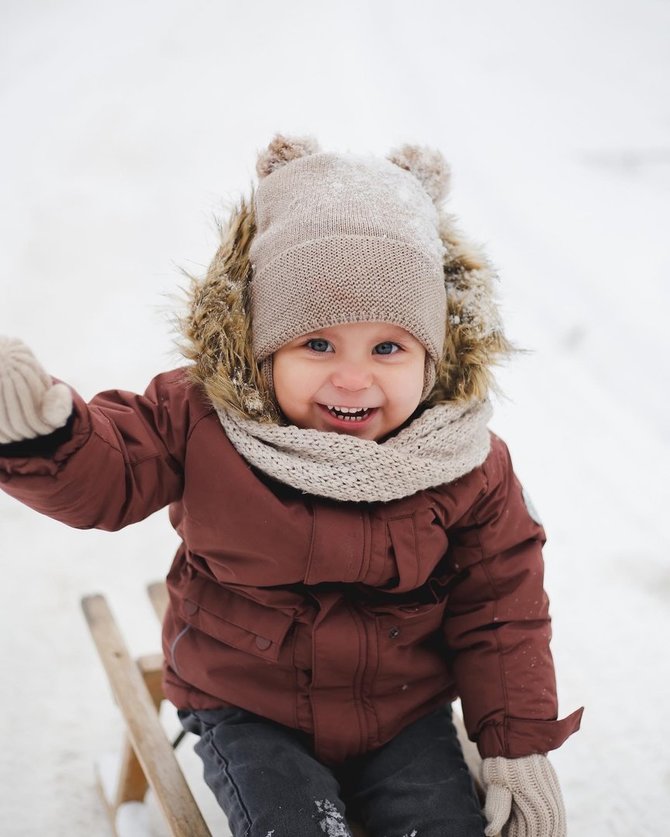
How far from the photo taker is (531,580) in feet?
4.53

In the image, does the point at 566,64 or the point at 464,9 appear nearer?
the point at 566,64

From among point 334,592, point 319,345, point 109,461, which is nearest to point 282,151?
point 319,345

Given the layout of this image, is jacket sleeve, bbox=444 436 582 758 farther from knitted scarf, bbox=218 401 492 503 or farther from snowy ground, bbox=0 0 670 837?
snowy ground, bbox=0 0 670 837

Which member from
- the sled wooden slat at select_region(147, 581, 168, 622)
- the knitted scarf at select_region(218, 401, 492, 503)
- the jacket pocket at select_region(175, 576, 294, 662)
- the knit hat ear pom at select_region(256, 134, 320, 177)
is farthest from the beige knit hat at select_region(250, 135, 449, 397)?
the sled wooden slat at select_region(147, 581, 168, 622)

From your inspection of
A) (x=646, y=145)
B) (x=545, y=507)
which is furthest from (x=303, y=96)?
(x=545, y=507)

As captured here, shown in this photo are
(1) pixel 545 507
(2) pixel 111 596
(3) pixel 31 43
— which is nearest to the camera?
(2) pixel 111 596

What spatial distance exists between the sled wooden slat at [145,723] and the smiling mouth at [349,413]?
69 centimetres

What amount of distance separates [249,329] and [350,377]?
191 mm

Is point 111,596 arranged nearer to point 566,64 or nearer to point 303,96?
point 303,96

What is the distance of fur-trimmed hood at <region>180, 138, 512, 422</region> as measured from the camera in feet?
4.12

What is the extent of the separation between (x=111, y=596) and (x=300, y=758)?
1105mm

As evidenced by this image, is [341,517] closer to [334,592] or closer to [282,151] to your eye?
[334,592]

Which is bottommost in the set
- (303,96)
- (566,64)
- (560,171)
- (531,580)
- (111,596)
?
(111,596)

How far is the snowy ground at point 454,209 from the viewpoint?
2004 mm
